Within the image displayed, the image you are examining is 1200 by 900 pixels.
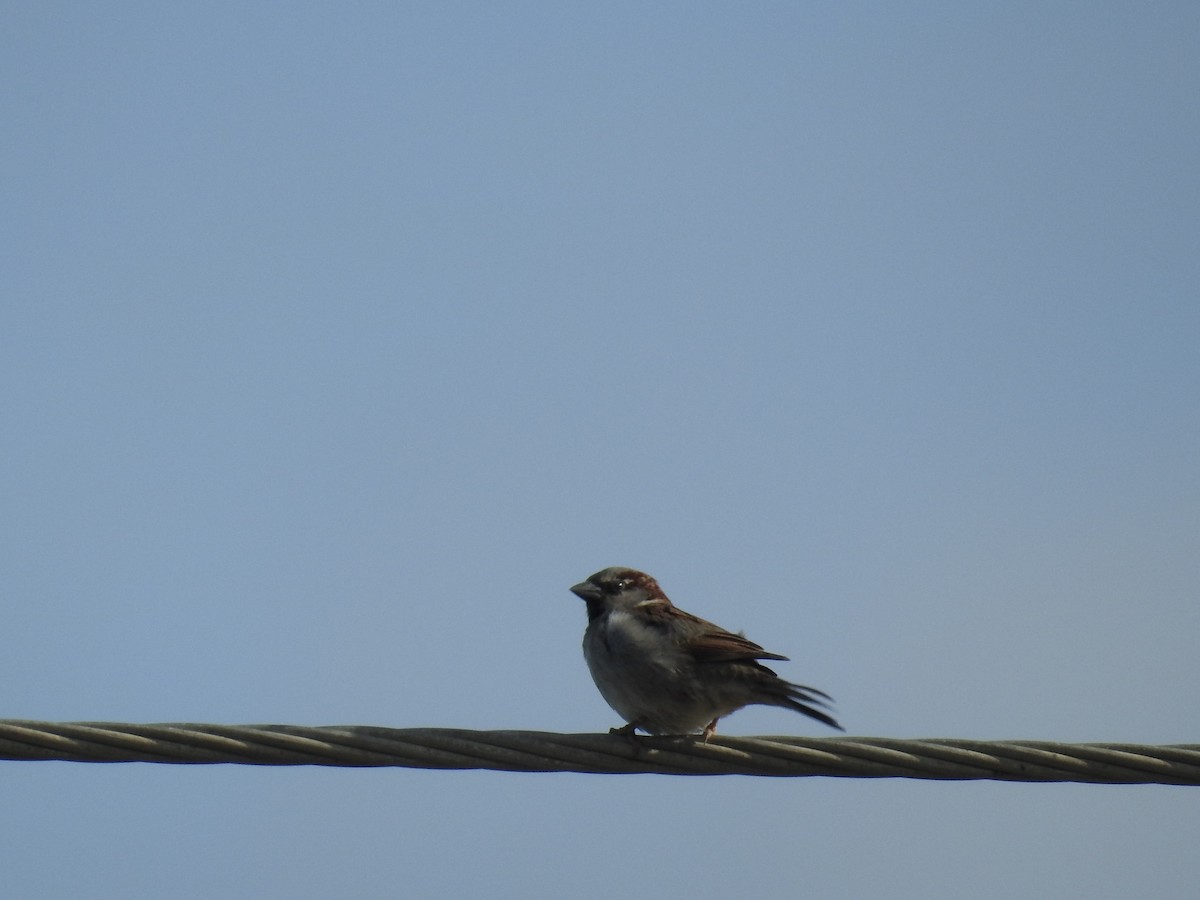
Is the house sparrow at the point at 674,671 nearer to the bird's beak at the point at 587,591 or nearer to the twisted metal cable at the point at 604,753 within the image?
the bird's beak at the point at 587,591

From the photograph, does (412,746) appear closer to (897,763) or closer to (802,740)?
(802,740)

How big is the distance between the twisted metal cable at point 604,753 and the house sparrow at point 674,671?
1.41m

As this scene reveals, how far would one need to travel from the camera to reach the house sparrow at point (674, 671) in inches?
241

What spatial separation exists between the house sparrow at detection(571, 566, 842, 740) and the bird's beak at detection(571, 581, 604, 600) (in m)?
0.36

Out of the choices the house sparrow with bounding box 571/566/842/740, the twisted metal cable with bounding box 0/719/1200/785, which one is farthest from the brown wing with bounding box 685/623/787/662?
the twisted metal cable with bounding box 0/719/1200/785

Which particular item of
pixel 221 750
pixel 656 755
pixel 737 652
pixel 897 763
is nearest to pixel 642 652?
pixel 737 652

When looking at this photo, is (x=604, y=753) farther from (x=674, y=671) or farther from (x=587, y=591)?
(x=587, y=591)

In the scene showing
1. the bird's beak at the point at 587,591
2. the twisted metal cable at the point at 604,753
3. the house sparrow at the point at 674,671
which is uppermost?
the bird's beak at the point at 587,591

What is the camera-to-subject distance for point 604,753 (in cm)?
456

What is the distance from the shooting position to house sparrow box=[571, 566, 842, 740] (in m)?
6.11

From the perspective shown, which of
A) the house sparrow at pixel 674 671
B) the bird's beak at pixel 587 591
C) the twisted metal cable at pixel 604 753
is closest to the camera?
the twisted metal cable at pixel 604 753

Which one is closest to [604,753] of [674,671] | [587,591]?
[674,671]

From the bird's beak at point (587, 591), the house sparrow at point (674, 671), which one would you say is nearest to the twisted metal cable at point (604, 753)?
the house sparrow at point (674, 671)

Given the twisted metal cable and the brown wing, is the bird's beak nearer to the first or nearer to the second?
the brown wing
